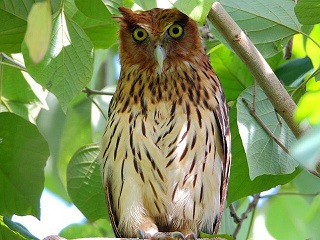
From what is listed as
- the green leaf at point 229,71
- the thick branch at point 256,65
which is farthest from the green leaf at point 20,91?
the thick branch at point 256,65

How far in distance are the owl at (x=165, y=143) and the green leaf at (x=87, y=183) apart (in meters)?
0.10

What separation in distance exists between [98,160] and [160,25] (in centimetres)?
80

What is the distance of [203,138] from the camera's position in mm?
3123

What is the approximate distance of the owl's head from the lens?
329 cm

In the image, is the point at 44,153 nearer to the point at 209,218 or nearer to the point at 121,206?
the point at 121,206

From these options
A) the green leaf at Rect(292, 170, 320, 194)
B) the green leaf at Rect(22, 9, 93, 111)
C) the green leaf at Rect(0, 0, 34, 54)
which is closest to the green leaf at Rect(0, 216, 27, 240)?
the green leaf at Rect(22, 9, 93, 111)

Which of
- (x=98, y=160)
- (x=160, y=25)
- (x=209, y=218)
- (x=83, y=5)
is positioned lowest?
(x=209, y=218)

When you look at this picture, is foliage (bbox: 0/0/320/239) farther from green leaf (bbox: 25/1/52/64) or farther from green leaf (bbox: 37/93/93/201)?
green leaf (bbox: 37/93/93/201)

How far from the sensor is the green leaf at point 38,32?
1518 millimetres

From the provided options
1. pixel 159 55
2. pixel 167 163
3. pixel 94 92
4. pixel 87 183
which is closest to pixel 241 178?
pixel 167 163

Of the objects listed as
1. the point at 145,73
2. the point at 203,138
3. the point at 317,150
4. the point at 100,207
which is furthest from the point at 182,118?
the point at 317,150

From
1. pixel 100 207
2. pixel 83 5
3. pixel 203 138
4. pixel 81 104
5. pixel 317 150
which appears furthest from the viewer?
pixel 81 104

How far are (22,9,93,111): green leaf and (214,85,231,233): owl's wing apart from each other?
2.93 ft

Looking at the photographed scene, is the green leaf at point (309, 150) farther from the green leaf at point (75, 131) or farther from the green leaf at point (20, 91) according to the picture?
the green leaf at point (75, 131)
